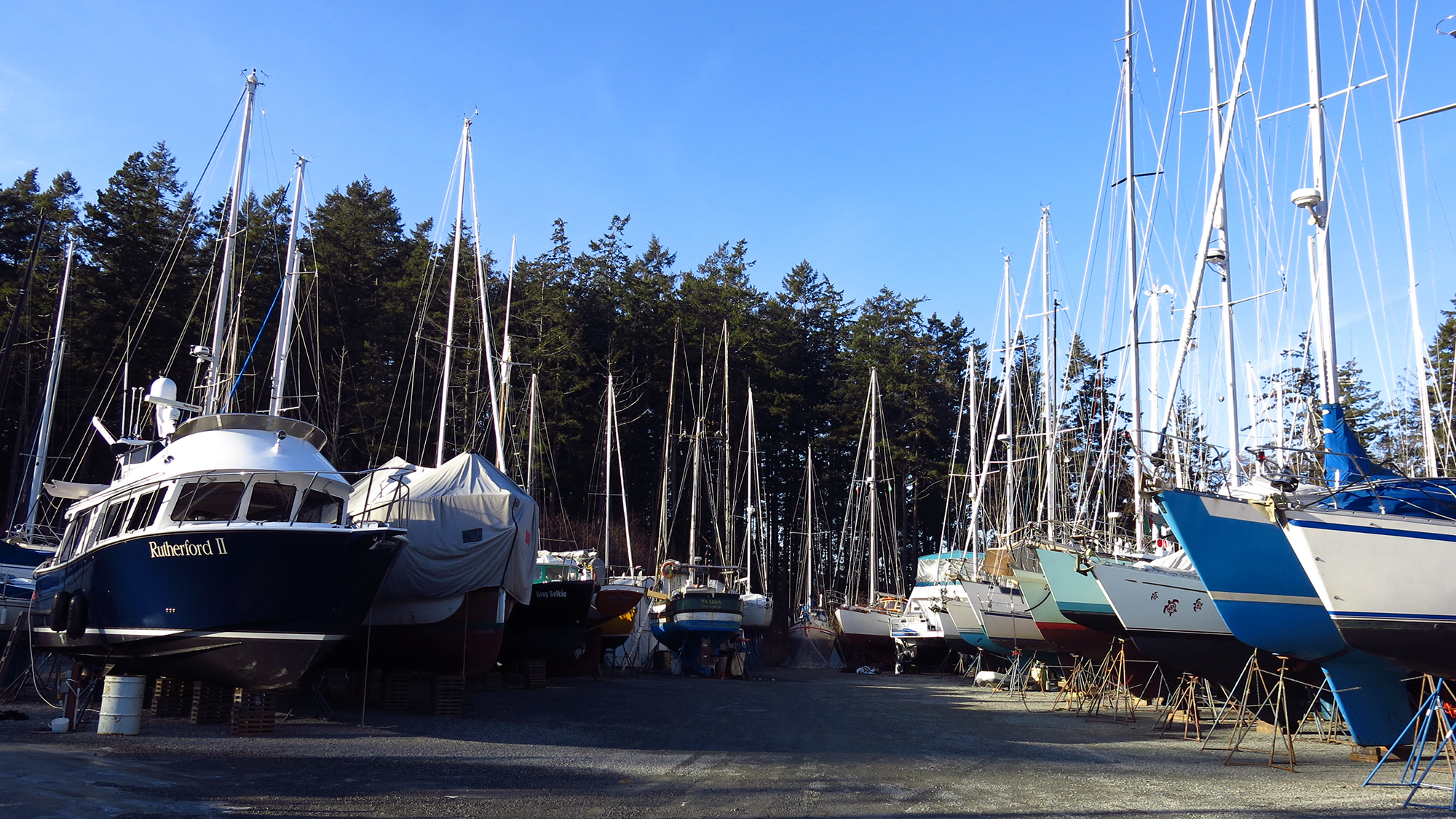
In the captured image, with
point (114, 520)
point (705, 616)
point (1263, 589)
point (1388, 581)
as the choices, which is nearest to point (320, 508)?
point (114, 520)

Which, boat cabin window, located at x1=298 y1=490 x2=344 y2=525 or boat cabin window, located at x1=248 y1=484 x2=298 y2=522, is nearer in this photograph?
boat cabin window, located at x1=248 y1=484 x2=298 y2=522

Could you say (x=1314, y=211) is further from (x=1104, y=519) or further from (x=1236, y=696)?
(x=1104, y=519)

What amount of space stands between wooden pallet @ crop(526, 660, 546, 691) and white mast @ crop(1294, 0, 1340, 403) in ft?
54.1

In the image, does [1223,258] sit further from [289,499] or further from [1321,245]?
[289,499]

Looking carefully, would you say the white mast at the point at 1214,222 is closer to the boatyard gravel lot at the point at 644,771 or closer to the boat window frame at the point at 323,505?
the boatyard gravel lot at the point at 644,771

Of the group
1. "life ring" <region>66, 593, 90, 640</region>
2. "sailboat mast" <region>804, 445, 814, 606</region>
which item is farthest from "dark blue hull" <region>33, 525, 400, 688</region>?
"sailboat mast" <region>804, 445, 814, 606</region>

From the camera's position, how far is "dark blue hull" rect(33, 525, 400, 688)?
12117 mm

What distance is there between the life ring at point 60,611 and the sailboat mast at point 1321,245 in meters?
17.9

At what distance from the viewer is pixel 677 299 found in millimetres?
54656

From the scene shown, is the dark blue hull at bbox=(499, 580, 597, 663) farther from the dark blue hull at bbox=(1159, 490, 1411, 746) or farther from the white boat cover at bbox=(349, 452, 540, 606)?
the dark blue hull at bbox=(1159, 490, 1411, 746)

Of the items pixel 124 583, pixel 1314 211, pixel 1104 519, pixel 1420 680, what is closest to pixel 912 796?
pixel 1420 680

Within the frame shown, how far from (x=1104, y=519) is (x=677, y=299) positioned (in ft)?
103

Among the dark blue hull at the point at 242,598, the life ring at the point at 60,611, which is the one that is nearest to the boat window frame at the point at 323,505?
the dark blue hull at the point at 242,598

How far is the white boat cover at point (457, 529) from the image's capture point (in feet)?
52.0
